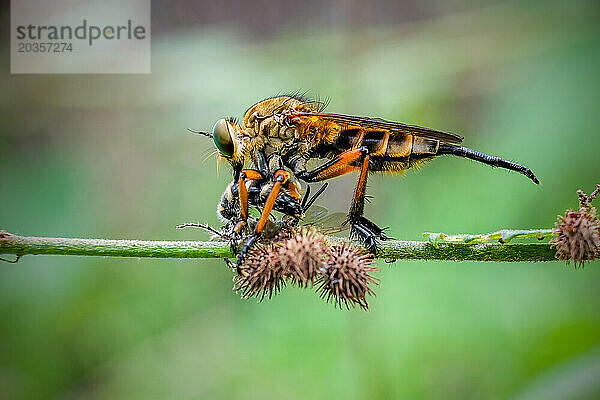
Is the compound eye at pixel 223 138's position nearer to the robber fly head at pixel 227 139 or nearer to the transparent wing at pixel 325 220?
the robber fly head at pixel 227 139

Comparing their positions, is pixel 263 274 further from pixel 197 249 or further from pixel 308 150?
pixel 308 150

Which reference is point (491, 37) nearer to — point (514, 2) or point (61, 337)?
point (514, 2)

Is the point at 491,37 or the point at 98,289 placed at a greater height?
the point at 491,37

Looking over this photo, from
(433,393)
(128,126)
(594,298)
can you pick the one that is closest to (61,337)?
(128,126)

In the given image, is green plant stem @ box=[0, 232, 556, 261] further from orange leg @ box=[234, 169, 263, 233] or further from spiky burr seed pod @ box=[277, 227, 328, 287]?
spiky burr seed pod @ box=[277, 227, 328, 287]

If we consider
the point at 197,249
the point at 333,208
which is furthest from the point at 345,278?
the point at 333,208
